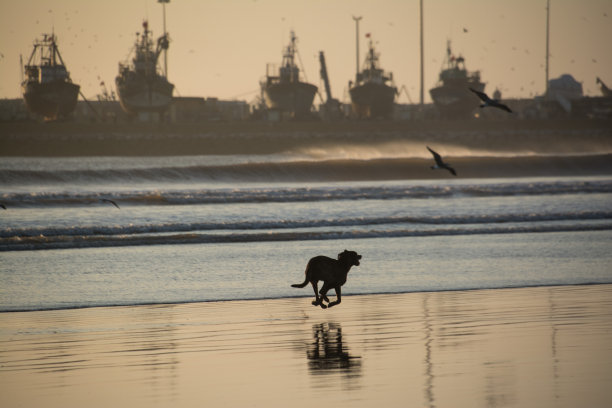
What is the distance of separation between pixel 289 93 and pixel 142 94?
69.5ft

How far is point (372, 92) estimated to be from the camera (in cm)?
12712

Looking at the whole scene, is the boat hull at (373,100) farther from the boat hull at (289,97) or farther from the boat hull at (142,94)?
the boat hull at (142,94)

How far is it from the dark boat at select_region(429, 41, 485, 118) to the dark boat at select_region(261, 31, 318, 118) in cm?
1924

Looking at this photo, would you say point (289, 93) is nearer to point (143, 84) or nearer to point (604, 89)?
point (143, 84)

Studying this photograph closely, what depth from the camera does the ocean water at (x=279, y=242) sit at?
1515 cm

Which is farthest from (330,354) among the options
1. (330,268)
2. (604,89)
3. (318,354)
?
(604,89)

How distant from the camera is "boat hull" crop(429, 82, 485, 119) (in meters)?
129

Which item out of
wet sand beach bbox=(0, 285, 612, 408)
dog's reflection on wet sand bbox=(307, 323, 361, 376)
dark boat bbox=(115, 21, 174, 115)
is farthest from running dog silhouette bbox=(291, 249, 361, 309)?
dark boat bbox=(115, 21, 174, 115)

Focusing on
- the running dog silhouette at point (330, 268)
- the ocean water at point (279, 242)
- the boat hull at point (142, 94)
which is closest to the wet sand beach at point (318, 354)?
the running dog silhouette at point (330, 268)

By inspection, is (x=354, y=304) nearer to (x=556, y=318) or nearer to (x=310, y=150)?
(x=556, y=318)

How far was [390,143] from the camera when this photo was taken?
11112 cm

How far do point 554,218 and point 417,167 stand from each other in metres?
47.2

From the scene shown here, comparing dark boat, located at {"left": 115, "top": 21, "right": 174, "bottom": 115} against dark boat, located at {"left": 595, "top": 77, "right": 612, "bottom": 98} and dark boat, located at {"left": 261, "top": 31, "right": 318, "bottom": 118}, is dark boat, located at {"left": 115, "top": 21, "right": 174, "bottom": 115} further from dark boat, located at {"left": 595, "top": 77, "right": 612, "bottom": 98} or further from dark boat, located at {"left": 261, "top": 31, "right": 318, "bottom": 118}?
dark boat, located at {"left": 595, "top": 77, "right": 612, "bottom": 98}

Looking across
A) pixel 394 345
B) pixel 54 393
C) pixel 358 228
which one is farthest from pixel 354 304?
pixel 358 228
